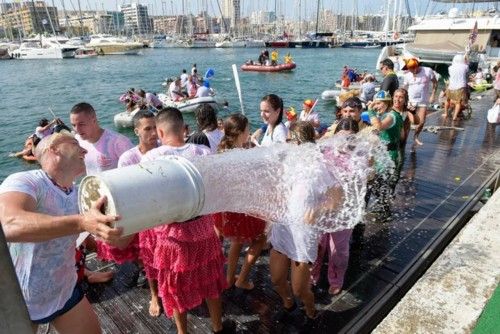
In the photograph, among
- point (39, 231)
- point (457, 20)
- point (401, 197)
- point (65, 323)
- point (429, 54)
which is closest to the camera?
point (39, 231)

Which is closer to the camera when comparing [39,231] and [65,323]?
[39,231]

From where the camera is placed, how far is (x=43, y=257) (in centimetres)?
228

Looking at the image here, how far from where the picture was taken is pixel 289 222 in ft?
9.41

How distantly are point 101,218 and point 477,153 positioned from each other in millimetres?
8762

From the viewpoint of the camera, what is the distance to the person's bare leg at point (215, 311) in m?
3.13

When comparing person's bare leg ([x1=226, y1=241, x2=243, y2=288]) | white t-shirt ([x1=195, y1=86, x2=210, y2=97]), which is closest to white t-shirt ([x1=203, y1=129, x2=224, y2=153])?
person's bare leg ([x1=226, y1=241, x2=243, y2=288])

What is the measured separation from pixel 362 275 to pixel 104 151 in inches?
125

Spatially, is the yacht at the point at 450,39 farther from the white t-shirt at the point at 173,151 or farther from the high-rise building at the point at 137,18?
the high-rise building at the point at 137,18

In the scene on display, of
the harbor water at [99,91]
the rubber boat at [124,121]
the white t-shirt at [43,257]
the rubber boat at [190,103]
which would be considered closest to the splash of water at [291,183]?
the white t-shirt at [43,257]

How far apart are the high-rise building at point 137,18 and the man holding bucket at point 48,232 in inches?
5707

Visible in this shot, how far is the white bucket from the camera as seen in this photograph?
1.51 meters

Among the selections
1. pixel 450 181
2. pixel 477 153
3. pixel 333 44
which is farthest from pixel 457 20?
pixel 333 44

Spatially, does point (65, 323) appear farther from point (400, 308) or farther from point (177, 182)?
point (400, 308)

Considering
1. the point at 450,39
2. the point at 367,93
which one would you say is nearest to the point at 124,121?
the point at 367,93
